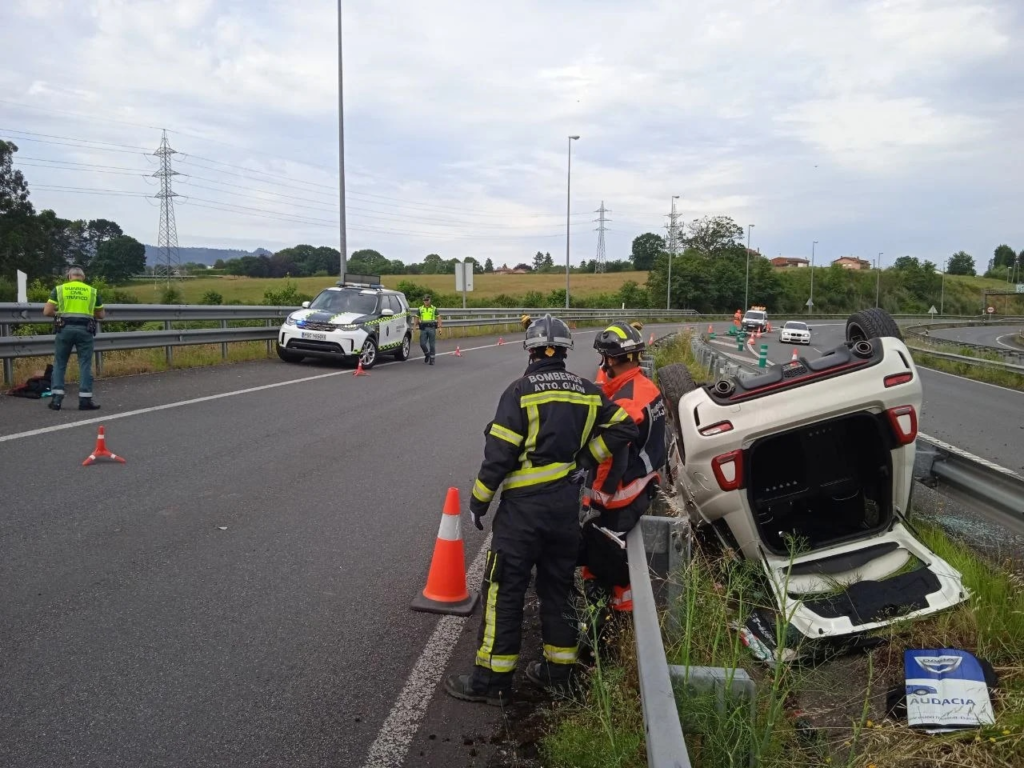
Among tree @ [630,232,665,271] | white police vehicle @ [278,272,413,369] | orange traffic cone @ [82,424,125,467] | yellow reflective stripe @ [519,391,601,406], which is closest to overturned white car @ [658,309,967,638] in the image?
yellow reflective stripe @ [519,391,601,406]

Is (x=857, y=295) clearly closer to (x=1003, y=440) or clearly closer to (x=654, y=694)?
(x=1003, y=440)

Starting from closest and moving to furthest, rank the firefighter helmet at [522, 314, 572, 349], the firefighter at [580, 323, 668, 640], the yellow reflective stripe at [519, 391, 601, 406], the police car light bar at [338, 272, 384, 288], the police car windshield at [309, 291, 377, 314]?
1. the yellow reflective stripe at [519, 391, 601, 406]
2. the firefighter helmet at [522, 314, 572, 349]
3. the firefighter at [580, 323, 668, 640]
4. the police car windshield at [309, 291, 377, 314]
5. the police car light bar at [338, 272, 384, 288]

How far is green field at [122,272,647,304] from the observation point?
177ft

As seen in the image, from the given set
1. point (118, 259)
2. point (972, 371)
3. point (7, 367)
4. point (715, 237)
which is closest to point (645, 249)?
point (715, 237)

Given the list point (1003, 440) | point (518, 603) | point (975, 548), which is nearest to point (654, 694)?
point (518, 603)

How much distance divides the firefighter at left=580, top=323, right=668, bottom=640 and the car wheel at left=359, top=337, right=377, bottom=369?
1368 cm

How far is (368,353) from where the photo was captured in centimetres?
1838

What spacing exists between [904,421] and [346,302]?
1593 cm

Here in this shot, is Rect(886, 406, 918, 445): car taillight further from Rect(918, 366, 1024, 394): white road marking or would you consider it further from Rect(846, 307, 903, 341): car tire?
Rect(918, 366, 1024, 394): white road marking

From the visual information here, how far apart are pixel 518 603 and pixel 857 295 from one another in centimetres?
10785

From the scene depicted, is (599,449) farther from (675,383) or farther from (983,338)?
(983,338)

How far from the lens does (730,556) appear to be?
4.71 meters

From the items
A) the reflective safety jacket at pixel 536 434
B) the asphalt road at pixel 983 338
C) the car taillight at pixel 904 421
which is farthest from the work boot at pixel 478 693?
the asphalt road at pixel 983 338

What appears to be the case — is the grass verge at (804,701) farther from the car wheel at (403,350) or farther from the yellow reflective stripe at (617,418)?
the car wheel at (403,350)
